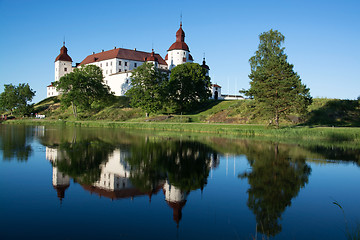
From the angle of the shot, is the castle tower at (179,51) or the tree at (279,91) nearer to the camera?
the tree at (279,91)

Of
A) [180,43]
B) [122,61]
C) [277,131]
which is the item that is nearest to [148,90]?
[180,43]

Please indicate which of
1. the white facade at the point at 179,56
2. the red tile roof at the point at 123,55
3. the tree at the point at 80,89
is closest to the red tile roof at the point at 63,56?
the red tile roof at the point at 123,55

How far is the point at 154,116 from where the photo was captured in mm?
56750

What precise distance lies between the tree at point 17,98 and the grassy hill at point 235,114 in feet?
30.1

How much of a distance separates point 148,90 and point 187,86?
342 inches

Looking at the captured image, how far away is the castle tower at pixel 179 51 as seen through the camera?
82.9 metres

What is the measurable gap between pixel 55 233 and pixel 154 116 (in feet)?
161

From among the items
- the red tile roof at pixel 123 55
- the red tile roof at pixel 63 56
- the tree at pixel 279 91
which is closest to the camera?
the tree at pixel 279 91

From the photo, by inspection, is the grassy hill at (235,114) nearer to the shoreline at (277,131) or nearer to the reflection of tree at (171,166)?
the shoreline at (277,131)

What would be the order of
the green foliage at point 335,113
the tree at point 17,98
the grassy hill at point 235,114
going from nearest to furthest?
1. the green foliage at point 335,113
2. the grassy hill at point 235,114
3. the tree at point 17,98

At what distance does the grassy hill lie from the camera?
140 feet

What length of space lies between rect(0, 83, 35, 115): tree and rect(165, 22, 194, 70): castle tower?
139 ft

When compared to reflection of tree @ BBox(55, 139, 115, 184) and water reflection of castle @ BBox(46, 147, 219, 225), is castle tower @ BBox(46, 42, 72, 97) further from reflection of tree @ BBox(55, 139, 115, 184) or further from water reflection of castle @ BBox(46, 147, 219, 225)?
water reflection of castle @ BBox(46, 147, 219, 225)

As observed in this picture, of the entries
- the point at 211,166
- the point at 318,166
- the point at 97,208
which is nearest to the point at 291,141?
the point at 318,166
